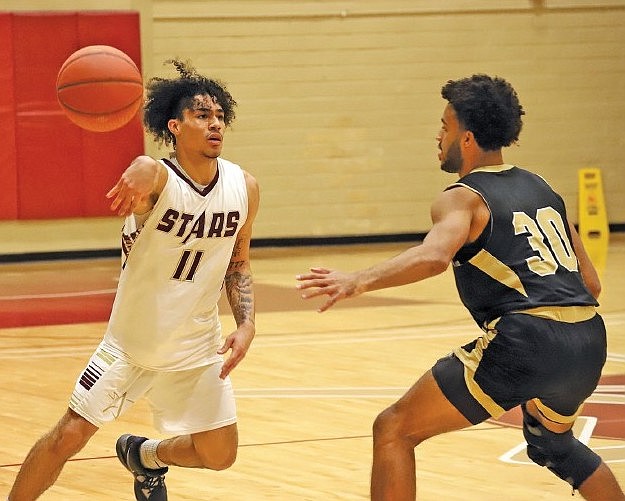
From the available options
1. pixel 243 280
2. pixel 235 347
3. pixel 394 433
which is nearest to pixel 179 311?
pixel 235 347

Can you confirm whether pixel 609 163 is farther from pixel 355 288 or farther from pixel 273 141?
pixel 355 288

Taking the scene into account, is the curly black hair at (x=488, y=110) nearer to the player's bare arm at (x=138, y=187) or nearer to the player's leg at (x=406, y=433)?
the player's leg at (x=406, y=433)

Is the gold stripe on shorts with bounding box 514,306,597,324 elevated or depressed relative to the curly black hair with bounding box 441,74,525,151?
depressed

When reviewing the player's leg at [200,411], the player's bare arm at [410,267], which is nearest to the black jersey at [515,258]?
the player's bare arm at [410,267]

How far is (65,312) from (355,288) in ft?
29.8

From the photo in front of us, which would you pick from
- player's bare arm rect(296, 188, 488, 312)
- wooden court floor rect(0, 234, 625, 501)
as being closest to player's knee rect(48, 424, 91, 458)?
Answer: wooden court floor rect(0, 234, 625, 501)

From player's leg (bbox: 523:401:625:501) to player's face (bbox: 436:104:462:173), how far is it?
101 cm

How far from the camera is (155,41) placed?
18.3 metres

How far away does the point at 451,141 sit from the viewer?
201 inches

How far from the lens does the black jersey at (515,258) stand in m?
4.91

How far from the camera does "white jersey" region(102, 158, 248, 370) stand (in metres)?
5.50

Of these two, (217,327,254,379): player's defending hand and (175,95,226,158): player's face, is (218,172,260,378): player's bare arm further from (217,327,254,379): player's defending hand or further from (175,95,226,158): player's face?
(175,95,226,158): player's face

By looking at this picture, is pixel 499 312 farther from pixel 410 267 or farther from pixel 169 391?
pixel 169 391

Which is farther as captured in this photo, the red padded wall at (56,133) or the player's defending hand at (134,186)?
the red padded wall at (56,133)
